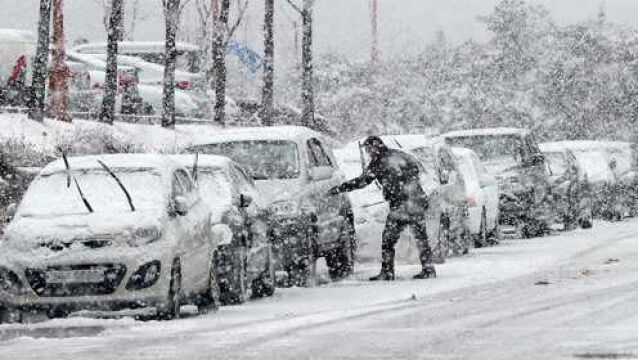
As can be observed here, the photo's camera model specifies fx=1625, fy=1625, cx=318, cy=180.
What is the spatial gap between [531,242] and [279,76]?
10119cm

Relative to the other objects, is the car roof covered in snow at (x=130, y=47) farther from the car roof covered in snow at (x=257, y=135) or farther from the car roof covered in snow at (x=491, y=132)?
the car roof covered in snow at (x=257, y=135)

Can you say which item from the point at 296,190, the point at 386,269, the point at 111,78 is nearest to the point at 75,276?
the point at 296,190

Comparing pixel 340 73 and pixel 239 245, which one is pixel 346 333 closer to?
pixel 239 245

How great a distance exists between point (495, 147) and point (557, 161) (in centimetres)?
400

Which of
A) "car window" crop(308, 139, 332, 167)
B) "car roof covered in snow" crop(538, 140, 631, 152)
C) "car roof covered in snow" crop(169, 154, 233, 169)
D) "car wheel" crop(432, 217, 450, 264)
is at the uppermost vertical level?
"car roof covered in snow" crop(538, 140, 631, 152)

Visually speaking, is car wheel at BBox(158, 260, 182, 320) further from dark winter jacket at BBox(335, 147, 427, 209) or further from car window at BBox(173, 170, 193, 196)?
dark winter jacket at BBox(335, 147, 427, 209)

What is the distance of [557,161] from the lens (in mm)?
33500

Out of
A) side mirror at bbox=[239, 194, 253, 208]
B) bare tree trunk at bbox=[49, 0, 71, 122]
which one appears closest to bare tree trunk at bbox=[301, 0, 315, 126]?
bare tree trunk at bbox=[49, 0, 71, 122]

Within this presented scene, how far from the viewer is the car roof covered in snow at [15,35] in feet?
102

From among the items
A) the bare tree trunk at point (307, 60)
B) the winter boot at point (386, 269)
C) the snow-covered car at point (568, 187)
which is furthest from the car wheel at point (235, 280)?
the bare tree trunk at point (307, 60)

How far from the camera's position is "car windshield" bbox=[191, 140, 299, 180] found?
18719mm

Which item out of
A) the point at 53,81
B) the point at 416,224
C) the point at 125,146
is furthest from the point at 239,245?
the point at 53,81

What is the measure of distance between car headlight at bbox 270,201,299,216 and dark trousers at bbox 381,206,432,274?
5.25ft

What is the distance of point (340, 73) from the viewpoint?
3595 inches
